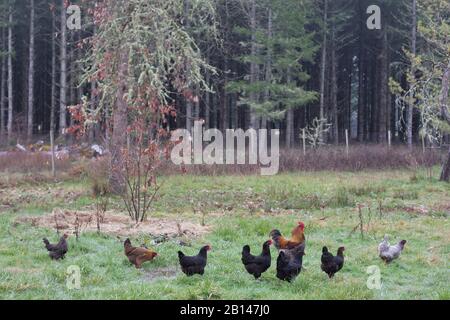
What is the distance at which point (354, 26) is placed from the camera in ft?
134

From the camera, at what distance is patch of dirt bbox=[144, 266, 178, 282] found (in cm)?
701

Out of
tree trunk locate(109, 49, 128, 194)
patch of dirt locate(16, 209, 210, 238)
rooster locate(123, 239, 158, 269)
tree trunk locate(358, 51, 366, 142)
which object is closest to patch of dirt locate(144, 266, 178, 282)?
rooster locate(123, 239, 158, 269)

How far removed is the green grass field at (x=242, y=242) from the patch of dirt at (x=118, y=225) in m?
0.32

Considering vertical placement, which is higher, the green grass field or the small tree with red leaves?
the small tree with red leaves

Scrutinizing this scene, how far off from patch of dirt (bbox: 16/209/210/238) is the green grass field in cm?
32

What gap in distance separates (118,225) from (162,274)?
3295 millimetres

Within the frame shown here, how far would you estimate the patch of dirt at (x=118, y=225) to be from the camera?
9.53 meters

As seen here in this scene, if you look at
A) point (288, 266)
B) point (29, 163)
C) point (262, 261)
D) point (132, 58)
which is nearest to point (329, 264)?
point (288, 266)

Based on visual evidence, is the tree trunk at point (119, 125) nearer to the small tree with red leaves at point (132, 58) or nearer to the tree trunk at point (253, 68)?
the small tree with red leaves at point (132, 58)

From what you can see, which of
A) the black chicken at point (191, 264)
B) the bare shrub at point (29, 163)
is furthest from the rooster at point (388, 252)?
the bare shrub at point (29, 163)

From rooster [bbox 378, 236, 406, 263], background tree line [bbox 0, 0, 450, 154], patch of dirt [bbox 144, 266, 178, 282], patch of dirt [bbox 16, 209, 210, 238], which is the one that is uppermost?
background tree line [bbox 0, 0, 450, 154]

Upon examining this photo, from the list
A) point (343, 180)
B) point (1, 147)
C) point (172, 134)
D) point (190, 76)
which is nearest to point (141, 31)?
point (190, 76)

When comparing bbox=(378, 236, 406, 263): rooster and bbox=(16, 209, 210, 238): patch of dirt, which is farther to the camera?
bbox=(16, 209, 210, 238): patch of dirt

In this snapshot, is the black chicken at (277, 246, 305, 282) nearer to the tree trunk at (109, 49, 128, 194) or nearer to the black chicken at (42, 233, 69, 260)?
the black chicken at (42, 233, 69, 260)
